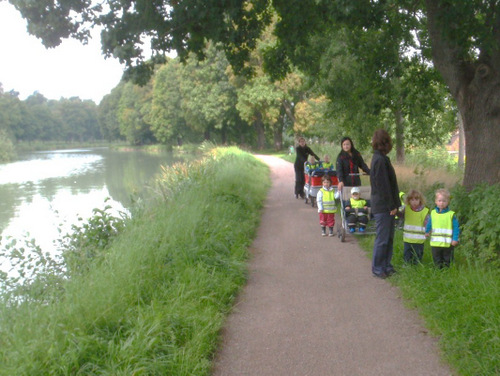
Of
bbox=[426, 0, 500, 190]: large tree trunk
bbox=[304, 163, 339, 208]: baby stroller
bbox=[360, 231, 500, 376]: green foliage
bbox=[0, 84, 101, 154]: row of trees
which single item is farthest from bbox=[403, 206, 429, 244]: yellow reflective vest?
bbox=[0, 84, 101, 154]: row of trees

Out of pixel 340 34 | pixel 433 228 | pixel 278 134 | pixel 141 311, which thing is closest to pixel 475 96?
pixel 433 228

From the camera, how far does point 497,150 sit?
7.04 m

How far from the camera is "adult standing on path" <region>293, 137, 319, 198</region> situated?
517 inches

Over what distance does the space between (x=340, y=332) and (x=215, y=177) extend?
31.4 feet

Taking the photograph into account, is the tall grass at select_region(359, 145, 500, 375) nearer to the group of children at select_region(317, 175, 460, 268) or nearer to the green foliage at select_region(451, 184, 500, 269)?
the green foliage at select_region(451, 184, 500, 269)

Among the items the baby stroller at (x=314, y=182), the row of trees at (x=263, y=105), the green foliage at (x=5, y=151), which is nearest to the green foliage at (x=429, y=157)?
the row of trees at (x=263, y=105)

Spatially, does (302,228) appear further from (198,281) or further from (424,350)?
(424,350)

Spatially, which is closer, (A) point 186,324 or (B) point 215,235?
(A) point 186,324

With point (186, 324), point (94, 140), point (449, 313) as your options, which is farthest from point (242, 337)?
point (94, 140)

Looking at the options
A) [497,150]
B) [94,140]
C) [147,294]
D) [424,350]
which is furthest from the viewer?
[94,140]

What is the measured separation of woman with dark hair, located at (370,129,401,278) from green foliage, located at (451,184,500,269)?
0.89 metres

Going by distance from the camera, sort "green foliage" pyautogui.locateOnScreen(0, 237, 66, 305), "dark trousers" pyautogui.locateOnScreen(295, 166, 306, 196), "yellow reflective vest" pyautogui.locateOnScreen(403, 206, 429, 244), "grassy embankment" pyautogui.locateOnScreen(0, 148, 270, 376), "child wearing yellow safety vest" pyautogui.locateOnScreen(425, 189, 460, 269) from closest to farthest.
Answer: "grassy embankment" pyautogui.locateOnScreen(0, 148, 270, 376), "green foliage" pyautogui.locateOnScreen(0, 237, 66, 305), "child wearing yellow safety vest" pyautogui.locateOnScreen(425, 189, 460, 269), "yellow reflective vest" pyautogui.locateOnScreen(403, 206, 429, 244), "dark trousers" pyautogui.locateOnScreen(295, 166, 306, 196)

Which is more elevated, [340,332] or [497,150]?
[497,150]

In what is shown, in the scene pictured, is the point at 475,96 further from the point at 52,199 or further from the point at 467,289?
the point at 52,199
